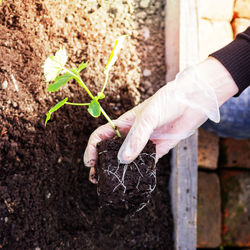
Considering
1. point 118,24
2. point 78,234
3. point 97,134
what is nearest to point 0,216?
point 78,234

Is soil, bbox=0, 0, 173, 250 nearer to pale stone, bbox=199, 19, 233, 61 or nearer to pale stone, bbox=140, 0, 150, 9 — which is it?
pale stone, bbox=140, 0, 150, 9

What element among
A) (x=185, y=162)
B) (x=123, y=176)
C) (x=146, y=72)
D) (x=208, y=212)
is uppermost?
(x=146, y=72)

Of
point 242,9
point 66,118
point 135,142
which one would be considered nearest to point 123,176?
point 135,142

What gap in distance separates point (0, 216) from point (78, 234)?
14.2 inches

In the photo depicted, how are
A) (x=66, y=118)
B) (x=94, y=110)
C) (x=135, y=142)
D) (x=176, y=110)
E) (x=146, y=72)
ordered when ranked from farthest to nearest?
1. (x=146, y=72)
2. (x=66, y=118)
3. (x=176, y=110)
4. (x=135, y=142)
5. (x=94, y=110)

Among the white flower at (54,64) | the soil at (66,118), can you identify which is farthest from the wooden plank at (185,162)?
the white flower at (54,64)

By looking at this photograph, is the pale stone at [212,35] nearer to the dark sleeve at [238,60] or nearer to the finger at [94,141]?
the dark sleeve at [238,60]

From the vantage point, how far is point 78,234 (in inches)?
52.1

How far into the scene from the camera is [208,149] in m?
1.80

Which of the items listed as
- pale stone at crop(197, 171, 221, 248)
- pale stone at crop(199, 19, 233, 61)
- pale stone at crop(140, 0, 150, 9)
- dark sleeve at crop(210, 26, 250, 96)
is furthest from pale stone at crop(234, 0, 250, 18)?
pale stone at crop(197, 171, 221, 248)

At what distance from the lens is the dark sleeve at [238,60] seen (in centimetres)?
117

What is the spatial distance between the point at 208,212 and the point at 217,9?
50.2 inches

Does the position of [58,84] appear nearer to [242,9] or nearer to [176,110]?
[176,110]

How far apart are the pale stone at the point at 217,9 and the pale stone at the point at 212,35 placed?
1.6 inches
